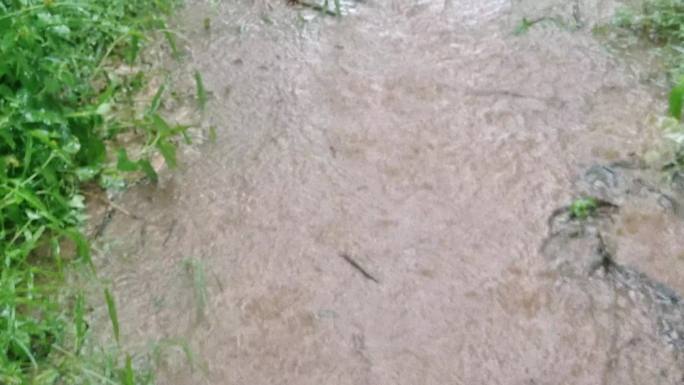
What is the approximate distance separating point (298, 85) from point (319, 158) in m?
0.46

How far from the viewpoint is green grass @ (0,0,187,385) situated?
194 centimetres

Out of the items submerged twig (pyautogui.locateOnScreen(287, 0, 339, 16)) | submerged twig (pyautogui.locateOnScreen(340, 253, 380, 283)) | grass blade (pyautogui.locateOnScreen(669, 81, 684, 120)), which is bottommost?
submerged twig (pyautogui.locateOnScreen(340, 253, 380, 283))

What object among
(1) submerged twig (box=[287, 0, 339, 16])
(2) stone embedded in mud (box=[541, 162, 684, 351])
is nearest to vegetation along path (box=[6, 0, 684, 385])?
(2) stone embedded in mud (box=[541, 162, 684, 351])

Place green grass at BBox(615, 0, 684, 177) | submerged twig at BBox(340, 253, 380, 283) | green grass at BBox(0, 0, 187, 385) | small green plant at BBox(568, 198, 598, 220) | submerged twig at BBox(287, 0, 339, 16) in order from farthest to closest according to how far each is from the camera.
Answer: submerged twig at BBox(287, 0, 339, 16), green grass at BBox(615, 0, 684, 177), small green plant at BBox(568, 198, 598, 220), submerged twig at BBox(340, 253, 380, 283), green grass at BBox(0, 0, 187, 385)

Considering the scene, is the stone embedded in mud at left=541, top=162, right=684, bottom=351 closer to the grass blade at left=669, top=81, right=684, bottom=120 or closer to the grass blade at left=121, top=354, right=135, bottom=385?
the grass blade at left=669, top=81, right=684, bottom=120

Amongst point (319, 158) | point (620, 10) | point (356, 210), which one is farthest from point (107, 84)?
point (620, 10)

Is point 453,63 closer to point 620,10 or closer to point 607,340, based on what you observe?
point 620,10

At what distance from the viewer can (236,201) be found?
96.6 inches

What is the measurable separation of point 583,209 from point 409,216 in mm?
562

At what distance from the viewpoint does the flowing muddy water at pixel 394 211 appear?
1.99m

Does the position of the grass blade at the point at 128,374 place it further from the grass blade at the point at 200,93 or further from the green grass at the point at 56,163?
the grass blade at the point at 200,93

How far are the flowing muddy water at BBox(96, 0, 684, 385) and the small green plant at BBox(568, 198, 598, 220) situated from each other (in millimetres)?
72

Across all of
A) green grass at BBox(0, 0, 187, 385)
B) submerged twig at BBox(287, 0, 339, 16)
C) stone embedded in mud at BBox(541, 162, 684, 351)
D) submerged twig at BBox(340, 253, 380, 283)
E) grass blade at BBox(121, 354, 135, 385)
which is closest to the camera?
grass blade at BBox(121, 354, 135, 385)

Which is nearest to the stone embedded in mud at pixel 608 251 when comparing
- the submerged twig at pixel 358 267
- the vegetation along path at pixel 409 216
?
the vegetation along path at pixel 409 216
